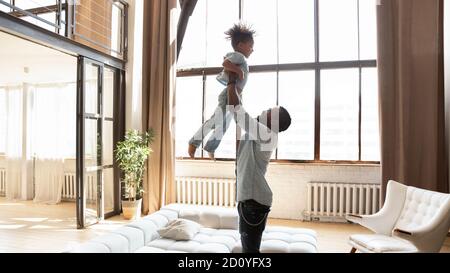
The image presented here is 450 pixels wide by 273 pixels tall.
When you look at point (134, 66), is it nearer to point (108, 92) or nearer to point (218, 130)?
point (108, 92)

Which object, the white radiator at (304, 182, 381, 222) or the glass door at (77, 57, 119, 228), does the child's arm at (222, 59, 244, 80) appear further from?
the white radiator at (304, 182, 381, 222)

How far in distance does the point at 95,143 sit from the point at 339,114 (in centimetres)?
352

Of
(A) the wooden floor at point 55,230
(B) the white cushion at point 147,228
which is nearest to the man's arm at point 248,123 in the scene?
(B) the white cushion at point 147,228

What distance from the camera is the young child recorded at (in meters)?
1.01

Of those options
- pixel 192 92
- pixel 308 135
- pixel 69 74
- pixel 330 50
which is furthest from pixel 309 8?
pixel 69 74

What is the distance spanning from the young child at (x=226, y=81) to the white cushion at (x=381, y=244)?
1.82m

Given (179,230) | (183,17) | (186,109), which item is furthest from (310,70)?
(179,230)

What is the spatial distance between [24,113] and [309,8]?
556 centimetres

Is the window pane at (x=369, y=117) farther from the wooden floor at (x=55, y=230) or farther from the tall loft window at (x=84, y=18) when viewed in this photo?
the tall loft window at (x=84, y=18)

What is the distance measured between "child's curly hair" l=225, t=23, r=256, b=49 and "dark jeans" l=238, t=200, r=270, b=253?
625 millimetres

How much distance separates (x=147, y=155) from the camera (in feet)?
14.6

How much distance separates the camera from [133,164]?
415 cm

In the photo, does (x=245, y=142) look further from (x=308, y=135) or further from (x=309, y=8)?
(x=309, y=8)

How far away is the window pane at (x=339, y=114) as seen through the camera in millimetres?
4090
